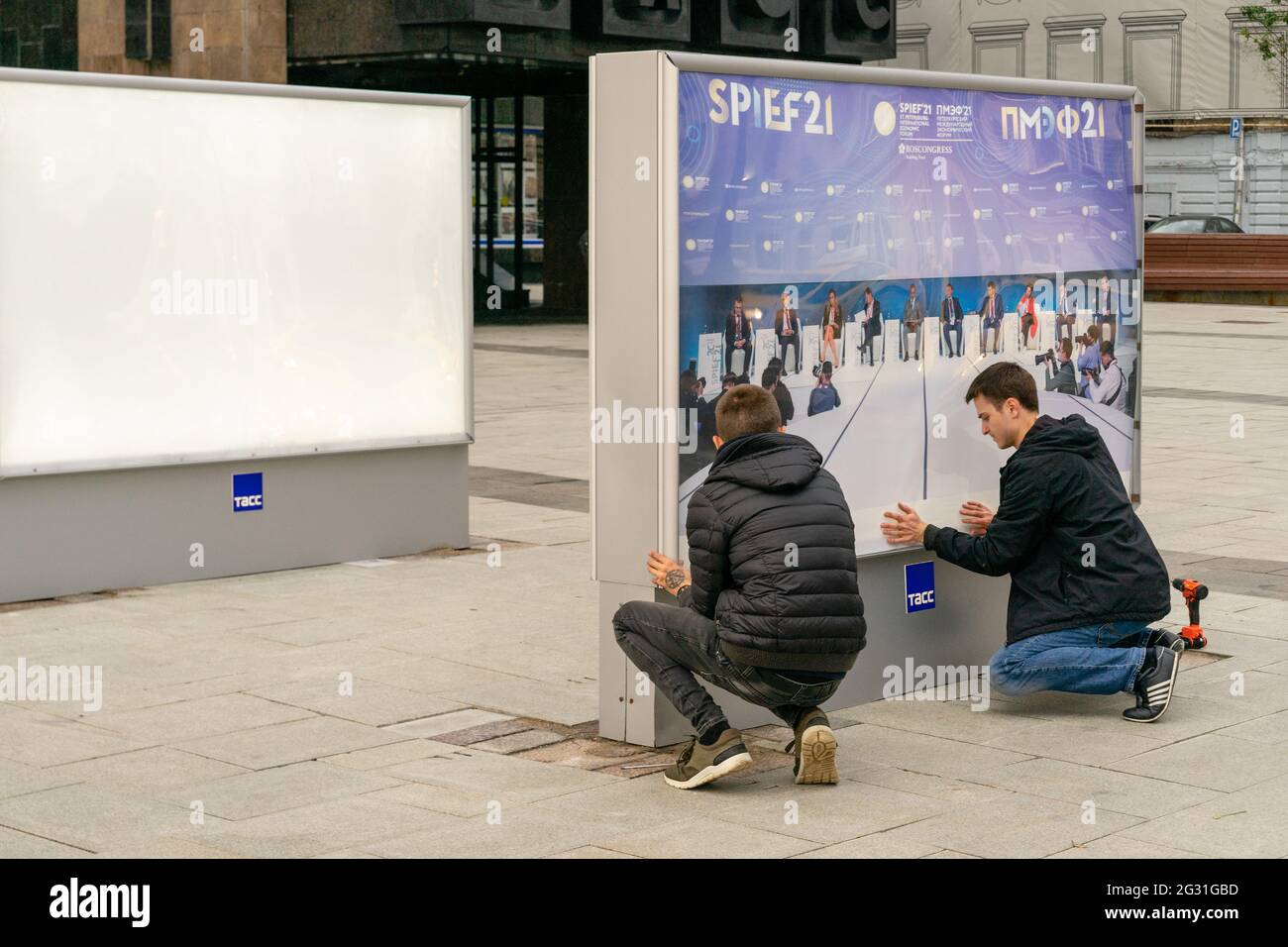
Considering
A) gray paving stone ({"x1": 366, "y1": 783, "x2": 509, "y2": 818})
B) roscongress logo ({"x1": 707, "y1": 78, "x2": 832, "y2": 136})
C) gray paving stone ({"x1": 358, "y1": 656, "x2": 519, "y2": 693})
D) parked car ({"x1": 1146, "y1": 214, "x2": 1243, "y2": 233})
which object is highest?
parked car ({"x1": 1146, "y1": 214, "x2": 1243, "y2": 233})

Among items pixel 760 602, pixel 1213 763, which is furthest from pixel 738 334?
pixel 1213 763

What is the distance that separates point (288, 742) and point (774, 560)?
1935 millimetres

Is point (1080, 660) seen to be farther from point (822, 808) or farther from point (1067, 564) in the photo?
point (822, 808)

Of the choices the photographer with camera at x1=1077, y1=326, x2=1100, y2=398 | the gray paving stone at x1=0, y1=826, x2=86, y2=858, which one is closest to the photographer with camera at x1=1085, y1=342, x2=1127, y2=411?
the photographer with camera at x1=1077, y1=326, x2=1100, y2=398

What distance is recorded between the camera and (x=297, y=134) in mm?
9766

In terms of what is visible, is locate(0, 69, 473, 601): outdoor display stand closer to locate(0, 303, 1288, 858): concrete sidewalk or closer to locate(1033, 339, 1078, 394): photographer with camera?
locate(0, 303, 1288, 858): concrete sidewalk

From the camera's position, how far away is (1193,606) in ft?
24.6

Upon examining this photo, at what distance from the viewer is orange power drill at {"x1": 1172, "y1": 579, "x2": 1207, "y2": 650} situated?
7.43m

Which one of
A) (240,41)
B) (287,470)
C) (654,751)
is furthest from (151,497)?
(240,41)

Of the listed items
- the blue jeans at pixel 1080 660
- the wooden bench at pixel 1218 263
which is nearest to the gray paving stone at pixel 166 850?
the blue jeans at pixel 1080 660

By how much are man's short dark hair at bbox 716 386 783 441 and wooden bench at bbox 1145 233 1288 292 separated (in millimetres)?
29855

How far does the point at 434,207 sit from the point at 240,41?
1579cm

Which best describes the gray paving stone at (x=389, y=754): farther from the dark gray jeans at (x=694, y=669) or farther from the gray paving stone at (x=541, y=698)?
the dark gray jeans at (x=694, y=669)
